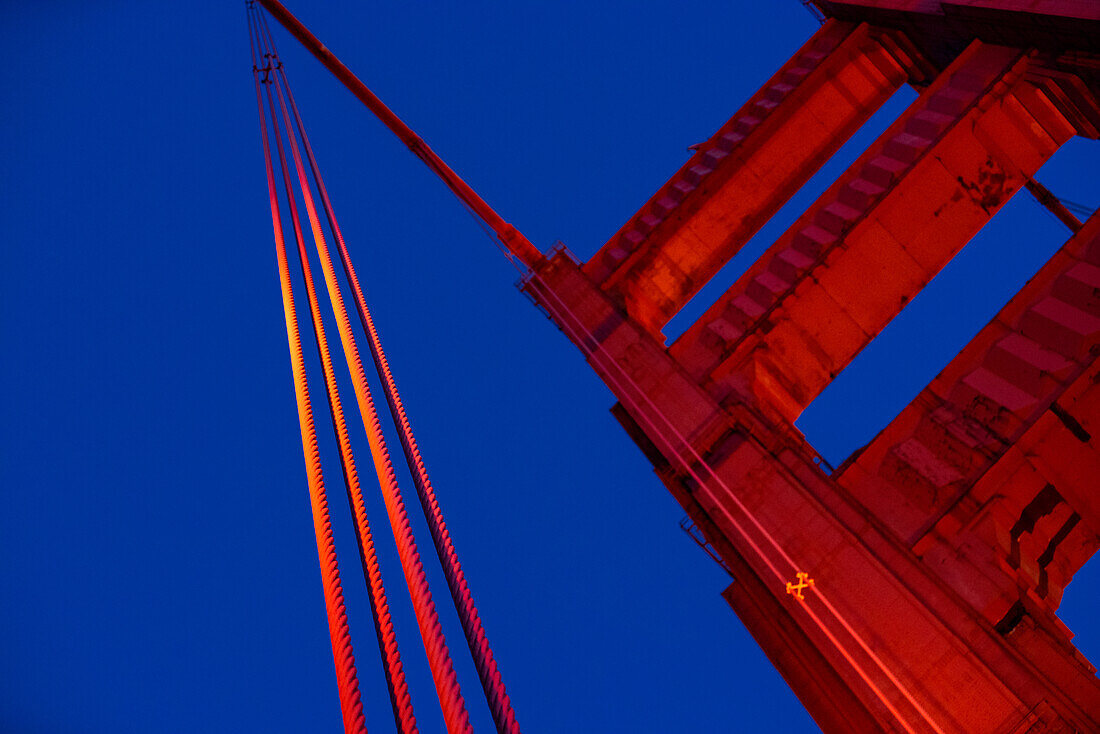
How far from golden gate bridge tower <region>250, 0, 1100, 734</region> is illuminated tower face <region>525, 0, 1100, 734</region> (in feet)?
0.10

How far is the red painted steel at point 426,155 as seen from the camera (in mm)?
14227

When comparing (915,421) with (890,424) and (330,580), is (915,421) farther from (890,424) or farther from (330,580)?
(330,580)

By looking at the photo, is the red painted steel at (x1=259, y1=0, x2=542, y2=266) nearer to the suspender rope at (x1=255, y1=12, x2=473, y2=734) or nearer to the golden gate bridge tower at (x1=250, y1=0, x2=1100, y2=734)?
the golden gate bridge tower at (x1=250, y1=0, x2=1100, y2=734)

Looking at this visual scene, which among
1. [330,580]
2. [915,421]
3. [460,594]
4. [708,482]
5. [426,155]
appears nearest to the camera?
[460,594]

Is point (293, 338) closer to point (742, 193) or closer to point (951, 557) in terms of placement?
point (951, 557)

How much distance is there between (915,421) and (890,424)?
0.38 m

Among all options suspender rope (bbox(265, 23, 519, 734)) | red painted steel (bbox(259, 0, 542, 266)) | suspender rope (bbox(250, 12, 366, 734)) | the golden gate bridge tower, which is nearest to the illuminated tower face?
the golden gate bridge tower

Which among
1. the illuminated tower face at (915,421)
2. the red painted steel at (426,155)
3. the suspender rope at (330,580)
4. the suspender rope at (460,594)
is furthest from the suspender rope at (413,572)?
the red painted steel at (426,155)

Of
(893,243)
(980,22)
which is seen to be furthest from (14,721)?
(980,22)

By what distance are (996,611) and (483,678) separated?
19.2 feet

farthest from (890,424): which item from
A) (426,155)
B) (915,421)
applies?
(426,155)

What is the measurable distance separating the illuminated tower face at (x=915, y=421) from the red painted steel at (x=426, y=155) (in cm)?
66

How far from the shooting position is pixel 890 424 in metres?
9.30

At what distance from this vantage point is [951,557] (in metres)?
8.27
